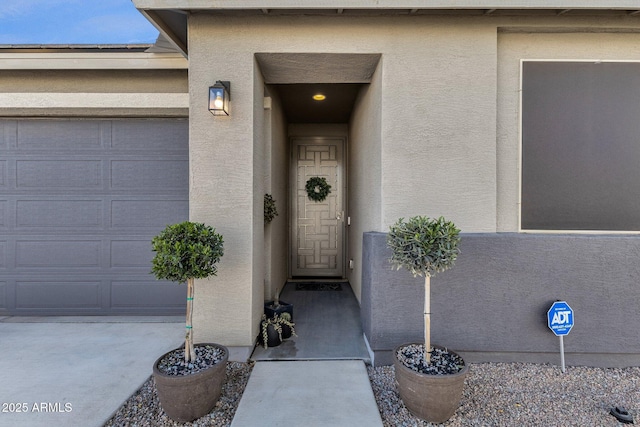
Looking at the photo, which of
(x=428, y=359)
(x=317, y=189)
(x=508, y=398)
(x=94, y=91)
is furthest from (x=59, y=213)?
(x=508, y=398)

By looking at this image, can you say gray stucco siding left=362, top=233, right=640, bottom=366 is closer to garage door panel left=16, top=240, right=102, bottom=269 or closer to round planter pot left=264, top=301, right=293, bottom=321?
round planter pot left=264, top=301, right=293, bottom=321

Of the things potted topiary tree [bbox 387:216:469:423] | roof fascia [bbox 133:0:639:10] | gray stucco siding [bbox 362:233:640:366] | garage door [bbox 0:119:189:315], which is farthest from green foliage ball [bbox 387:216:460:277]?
garage door [bbox 0:119:189:315]

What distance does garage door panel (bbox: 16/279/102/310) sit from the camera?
3369 mm

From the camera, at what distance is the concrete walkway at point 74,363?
185 cm

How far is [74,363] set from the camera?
2.38 metres

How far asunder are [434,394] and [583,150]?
244 cm

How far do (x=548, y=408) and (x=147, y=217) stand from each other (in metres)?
4.06

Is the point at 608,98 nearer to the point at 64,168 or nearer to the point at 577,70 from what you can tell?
the point at 577,70

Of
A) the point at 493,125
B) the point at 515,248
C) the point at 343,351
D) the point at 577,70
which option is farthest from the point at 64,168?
the point at 577,70

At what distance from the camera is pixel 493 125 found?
2.44 metres

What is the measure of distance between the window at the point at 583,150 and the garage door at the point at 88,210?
3585 millimetres

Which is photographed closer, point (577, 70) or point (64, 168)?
point (577, 70)

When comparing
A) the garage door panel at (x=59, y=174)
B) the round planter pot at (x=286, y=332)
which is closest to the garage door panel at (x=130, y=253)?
the garage door panel at (x=59, y=174)

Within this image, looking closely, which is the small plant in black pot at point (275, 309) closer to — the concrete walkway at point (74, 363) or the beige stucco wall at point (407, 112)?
the beige stucco wall at point (407, 112)
